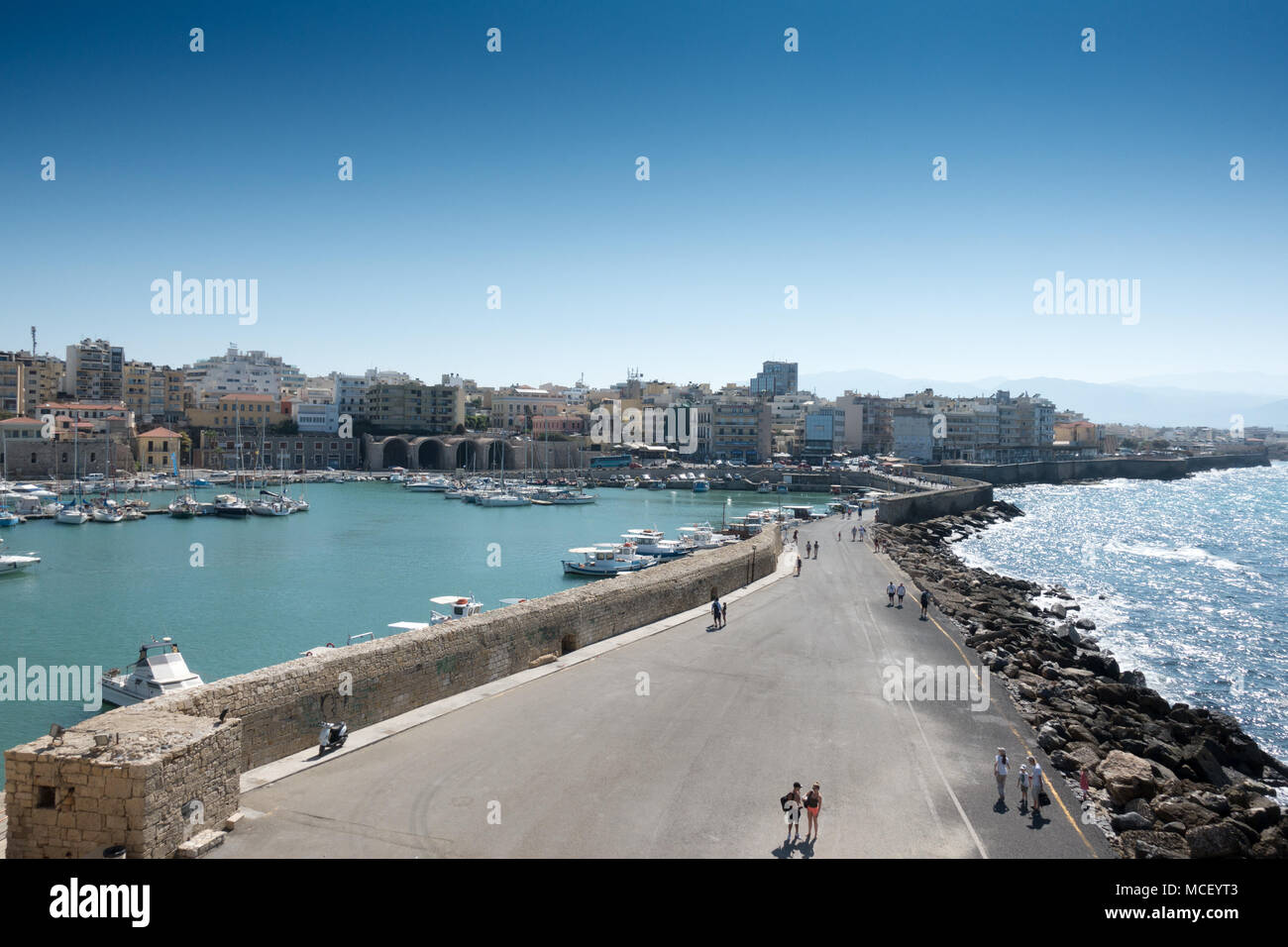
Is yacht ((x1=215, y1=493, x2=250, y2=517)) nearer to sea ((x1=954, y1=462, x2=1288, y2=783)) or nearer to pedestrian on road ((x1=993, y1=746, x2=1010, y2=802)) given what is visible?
sea ((x1=954, y1=462, x2=1288, y2=783))

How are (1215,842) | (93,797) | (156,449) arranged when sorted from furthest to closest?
1. (156,449)
2. (1215,842)
3. (93,797)

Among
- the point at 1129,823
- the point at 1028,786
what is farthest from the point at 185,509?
the point at 1129,823

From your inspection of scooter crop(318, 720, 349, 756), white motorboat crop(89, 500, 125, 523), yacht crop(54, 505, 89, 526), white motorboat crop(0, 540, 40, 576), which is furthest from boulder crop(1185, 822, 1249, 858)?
white motorboat crop(89, 500, 125, 523)

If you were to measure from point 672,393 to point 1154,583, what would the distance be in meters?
115

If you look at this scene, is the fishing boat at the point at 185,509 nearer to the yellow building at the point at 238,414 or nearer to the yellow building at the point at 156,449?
the yellow building at the point at 156,449

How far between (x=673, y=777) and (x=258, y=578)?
Result: 36.9 meters

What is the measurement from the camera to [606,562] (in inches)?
1750

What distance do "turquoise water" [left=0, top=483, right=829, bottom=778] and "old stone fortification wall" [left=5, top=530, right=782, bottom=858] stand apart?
36.0ft

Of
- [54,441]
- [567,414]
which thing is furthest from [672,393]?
[54,441]

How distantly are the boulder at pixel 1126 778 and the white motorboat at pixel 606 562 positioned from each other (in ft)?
98.8

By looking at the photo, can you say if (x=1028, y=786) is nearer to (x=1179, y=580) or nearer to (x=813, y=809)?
(x=813, y=809)

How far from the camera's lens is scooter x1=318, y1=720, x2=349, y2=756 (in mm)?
11727

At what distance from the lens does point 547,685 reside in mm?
15859
